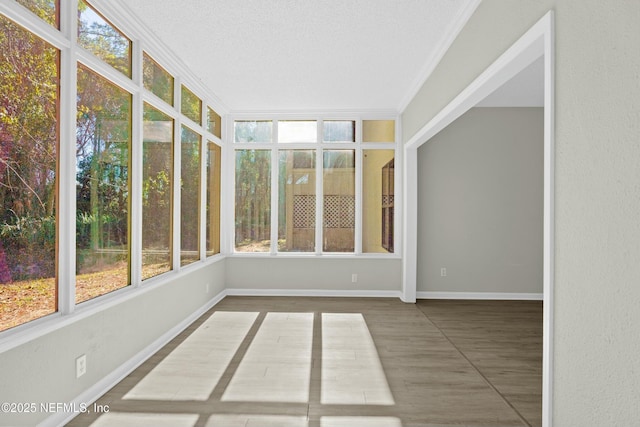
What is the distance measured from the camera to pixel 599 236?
1.42 metres

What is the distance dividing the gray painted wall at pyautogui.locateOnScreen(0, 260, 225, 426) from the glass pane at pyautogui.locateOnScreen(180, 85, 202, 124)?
1964 millimetres

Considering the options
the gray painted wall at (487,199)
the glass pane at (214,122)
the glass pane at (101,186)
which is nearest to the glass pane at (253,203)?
the glass pane at (214,122)

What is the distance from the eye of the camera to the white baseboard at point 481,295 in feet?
18.6

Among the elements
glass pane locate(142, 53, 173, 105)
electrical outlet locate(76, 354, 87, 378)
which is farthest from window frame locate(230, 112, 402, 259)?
electrical outlet locate(76, 354, 87, 378)

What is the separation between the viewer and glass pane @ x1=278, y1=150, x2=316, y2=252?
6.06 m

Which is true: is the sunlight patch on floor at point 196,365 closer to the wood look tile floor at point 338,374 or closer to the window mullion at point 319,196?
the wood look tile floor at point 338,374

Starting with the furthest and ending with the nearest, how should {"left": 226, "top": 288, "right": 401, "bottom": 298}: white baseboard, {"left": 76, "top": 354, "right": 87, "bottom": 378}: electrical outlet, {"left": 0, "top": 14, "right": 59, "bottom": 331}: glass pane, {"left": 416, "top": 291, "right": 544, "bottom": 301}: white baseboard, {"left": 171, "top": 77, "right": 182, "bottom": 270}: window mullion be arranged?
{"left": 226, "top": 288, "right": 401, "bottom": 298}: white baseboard < {"left": 416, "top": 291, "right": 544, "bottom": 301}: white baseboard < {"left": 171, "top": 77, "right": 182, "bottom": 270}: window mullion < {"left": 76, "top": 354, "right": 87, "bottom": 378}: electrical outlet < {"left": 0, "top": 14, "right": 59, "bottom": 331}: glass pane

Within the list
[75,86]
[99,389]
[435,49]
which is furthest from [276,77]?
[99,389]

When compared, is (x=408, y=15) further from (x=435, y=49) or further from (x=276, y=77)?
(x=276, y=77)

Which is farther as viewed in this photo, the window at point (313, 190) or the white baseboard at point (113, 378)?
the window at point (313, 190)

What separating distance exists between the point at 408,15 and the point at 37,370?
11.5 feet

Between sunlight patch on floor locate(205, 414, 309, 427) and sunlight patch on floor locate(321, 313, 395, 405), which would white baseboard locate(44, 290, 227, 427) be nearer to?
sunlight patch on floor locate(205, 414, 309, 427)

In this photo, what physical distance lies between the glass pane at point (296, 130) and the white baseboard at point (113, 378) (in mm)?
3156

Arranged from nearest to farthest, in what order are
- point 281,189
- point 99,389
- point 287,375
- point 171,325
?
point 99,389
point 287,375
point 171,325
point 281,189
